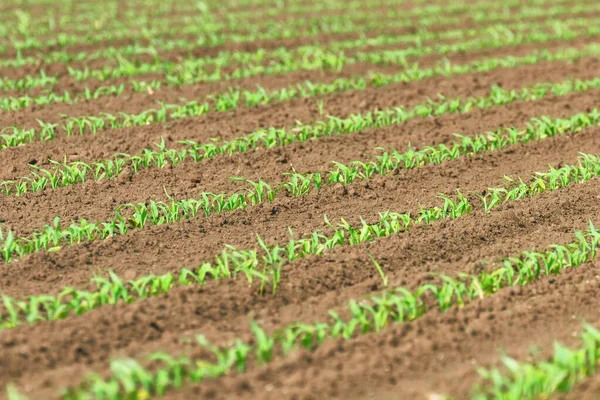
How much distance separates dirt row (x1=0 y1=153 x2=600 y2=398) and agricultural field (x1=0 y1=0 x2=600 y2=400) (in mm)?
13

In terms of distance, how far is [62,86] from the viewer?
8.59m

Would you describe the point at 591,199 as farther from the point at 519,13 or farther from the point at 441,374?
the point at 519,13

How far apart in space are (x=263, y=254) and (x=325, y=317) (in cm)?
80

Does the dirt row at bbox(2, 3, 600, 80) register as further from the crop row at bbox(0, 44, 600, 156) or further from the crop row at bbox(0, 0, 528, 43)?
the crop row at bbox(0, 44, 600, 156)

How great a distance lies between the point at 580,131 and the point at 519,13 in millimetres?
6885

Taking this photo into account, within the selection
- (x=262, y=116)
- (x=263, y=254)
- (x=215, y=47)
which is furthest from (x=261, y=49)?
(x=263, y=254)

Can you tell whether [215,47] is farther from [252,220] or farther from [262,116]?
[252,220]

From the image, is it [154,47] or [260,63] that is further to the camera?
[154,47]

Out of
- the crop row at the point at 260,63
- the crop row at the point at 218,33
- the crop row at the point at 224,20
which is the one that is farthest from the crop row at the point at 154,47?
the crop row at the point at 224,20

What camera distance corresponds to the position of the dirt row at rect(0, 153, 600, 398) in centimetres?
372

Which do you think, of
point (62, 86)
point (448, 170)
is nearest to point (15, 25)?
point (62, 86)

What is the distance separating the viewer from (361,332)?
13.5 ft

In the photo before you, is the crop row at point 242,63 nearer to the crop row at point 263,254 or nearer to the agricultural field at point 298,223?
the agricultural field at point 298,223

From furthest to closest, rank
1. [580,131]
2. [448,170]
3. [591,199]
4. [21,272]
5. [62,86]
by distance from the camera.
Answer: [62,86] → [580,131] → [448,170] → [591,199] → [21,272]
